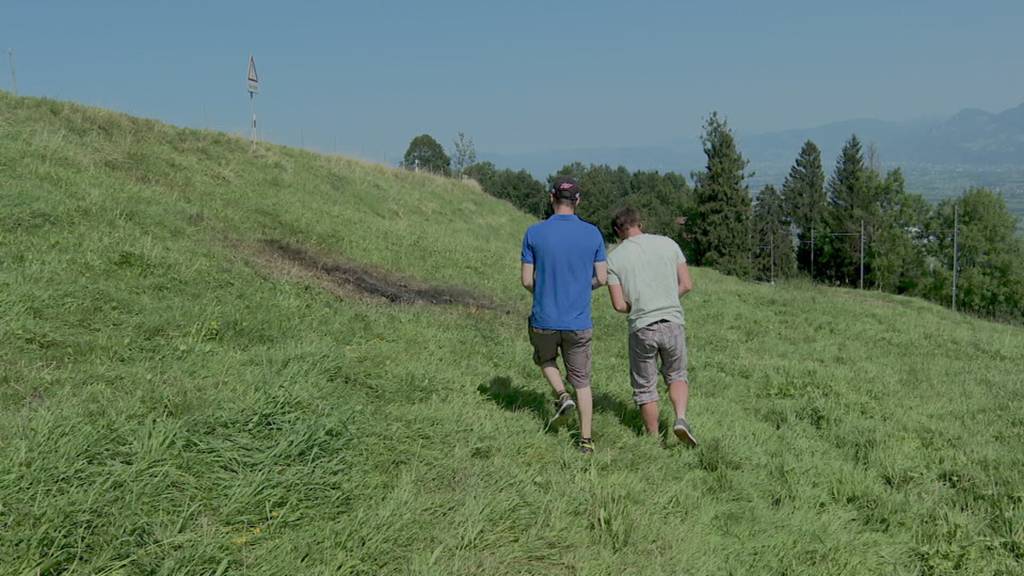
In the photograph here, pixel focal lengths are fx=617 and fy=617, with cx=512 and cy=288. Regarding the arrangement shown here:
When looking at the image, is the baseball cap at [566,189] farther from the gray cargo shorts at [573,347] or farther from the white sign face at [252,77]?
the white sign face at [252,77]

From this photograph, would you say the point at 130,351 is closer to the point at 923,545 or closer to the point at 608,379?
the point at 608,379

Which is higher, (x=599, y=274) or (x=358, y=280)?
(x=599, y=274)

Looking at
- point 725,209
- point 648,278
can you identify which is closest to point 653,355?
point 648,278

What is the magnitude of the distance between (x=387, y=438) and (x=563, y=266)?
180 cm

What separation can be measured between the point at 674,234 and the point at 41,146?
65.8 m

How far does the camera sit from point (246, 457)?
10.9 feet

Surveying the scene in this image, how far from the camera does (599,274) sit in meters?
4.94

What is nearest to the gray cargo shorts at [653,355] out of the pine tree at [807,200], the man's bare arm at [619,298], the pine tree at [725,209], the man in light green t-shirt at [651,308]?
the man in light green t-shirt at [651,308]

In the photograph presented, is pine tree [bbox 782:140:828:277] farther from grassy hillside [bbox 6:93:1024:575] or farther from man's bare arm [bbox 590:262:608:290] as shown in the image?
man's bare arm [bbox 590:262:608:290]

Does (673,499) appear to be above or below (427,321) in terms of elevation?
below

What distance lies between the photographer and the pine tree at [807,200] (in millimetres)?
71438

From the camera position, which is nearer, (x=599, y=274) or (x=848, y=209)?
(x=599, y=274)

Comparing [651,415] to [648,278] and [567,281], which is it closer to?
A: [648,278]

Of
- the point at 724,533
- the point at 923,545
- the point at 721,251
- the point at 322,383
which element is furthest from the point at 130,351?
the point at 721,251
